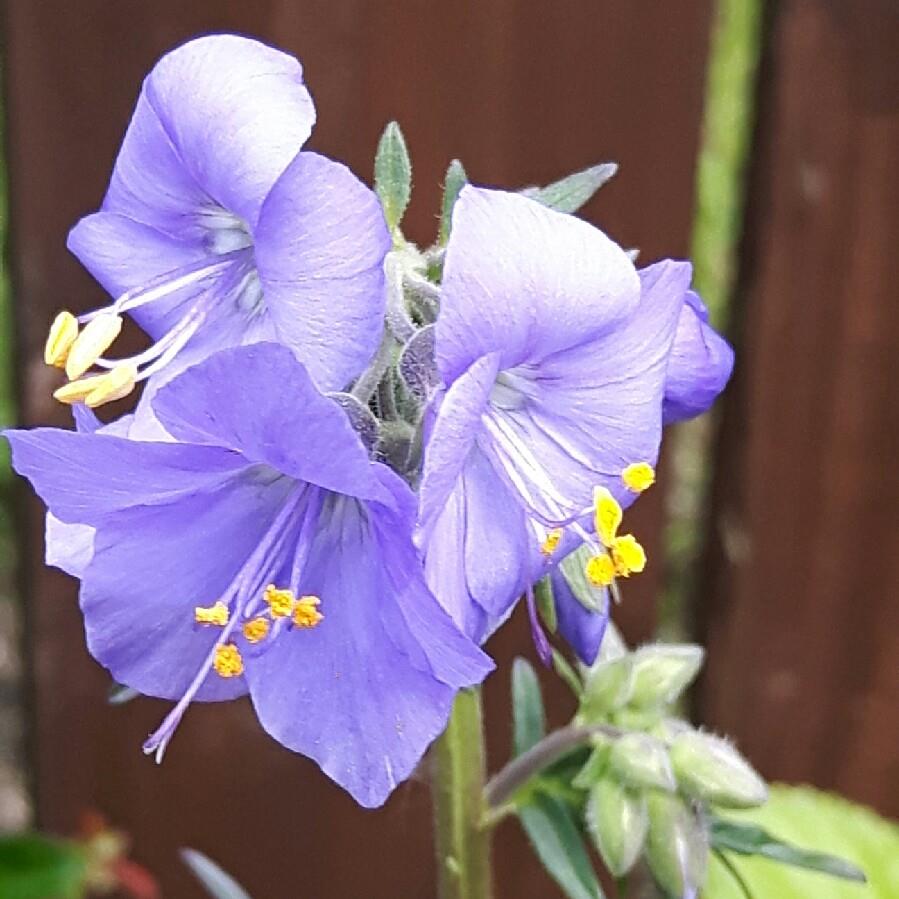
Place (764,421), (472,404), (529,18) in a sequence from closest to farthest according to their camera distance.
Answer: (472,404) → (529,18) → (764,421)

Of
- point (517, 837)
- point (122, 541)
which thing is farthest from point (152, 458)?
point (517, 837)

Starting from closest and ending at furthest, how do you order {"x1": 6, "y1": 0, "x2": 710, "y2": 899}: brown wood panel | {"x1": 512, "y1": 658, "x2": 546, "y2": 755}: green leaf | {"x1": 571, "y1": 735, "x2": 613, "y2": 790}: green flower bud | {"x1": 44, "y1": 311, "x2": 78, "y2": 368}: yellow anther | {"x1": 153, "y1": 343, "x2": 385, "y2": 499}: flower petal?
1. {"x1": 153, "y1": 343, "x2": 385, "y2": 499}: flower petal
2. {"x1": 44, "y1": 311, "x2": 78, "y2": 368}: yellow anther
3. {"x1": 571, "y1": 735, "x2": 613, "y2": 790}: green flower bud
4. {"x1": 512, "y1": 658, "x2": 546, "y2": 755}: green leaf
5. {"x1": 6, "y1": 0, "x2": 710, "y2": 899}: brown wood panel

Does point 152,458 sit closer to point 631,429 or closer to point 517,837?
point 631,429

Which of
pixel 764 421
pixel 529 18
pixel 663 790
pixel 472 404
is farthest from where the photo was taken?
pixel 764 421

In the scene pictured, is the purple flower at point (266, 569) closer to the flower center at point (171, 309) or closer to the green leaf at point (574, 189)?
the flower center at point (171, 309)

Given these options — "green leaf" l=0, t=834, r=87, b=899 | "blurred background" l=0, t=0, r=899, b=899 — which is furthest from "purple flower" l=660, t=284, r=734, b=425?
"green leaf" l=0, t=834, r=87, b=899

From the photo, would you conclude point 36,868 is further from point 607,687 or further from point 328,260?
point 328,260

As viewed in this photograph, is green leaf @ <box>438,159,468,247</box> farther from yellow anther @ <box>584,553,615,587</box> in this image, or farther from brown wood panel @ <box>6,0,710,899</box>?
brown wood panel @ <box>6,0,710,899</box>

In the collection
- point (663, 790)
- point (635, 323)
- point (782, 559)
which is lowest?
point (782, 559)
